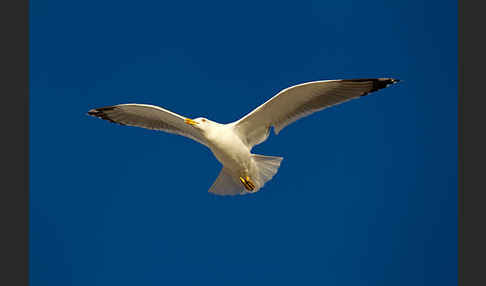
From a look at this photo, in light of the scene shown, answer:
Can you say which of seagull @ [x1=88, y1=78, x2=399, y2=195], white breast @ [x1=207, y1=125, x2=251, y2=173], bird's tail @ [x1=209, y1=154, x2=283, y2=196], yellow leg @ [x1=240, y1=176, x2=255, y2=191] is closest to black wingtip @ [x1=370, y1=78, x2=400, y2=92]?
seagull @ [x1=88, y1=78, x2=399, y2=195]

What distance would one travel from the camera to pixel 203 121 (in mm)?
3328

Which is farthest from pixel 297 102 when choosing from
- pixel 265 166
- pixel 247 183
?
pixel 247 183

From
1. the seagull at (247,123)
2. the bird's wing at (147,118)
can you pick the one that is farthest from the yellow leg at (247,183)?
the bird's wing at (147,118)

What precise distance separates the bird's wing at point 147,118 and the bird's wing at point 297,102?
35 cm

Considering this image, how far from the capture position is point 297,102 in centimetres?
327

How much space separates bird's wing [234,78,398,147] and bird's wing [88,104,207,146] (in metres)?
0.35

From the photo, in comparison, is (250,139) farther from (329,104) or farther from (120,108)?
(120,108)

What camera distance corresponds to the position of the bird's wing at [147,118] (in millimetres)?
3432

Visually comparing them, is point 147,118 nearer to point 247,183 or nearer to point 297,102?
point 247,183

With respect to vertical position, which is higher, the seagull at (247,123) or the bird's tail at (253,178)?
the seagull at (247,123)

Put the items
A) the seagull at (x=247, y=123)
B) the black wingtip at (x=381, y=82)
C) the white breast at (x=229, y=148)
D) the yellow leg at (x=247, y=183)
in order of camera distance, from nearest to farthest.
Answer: the black wingtip at (x=381, y=82)
the seagull at (x=247, y=123)
the white breast at (x=229, y=148)
the yellow leg at (x=247, y=183)

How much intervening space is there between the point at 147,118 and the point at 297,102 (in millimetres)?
1051

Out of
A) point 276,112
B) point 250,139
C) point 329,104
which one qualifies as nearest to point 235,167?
point 250,139

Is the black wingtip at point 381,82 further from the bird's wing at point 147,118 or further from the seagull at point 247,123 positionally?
the bird's wing at point 147,118
